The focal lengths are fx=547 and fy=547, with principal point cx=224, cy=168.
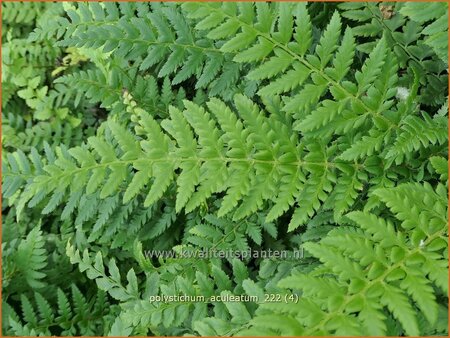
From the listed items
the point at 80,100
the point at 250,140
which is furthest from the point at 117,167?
the point at 80,100

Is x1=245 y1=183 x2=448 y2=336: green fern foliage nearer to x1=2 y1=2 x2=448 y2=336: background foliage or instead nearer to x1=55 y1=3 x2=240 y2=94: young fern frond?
x1=2 y1=2 x2=448 y2=336: background foliage

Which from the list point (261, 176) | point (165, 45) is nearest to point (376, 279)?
point (261, 176)

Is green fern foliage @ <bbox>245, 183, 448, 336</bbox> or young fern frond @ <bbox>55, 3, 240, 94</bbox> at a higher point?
young fern frond @ <bbox>55, 3, 240, 94</bbox>

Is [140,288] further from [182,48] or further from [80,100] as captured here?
[80,100]

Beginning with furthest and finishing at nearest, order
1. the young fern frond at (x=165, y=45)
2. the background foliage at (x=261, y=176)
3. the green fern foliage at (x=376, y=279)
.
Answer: the young fern frond at (x=165, y=45)
the background foliage at (x=261, y=176)
the green fern foliage at (x=376, y=279)

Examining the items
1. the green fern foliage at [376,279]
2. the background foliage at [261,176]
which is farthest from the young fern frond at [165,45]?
the green fern foliage at [376,279]

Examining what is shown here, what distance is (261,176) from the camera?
1765 millimetres

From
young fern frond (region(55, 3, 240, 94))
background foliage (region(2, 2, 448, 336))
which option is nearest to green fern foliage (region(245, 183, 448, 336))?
background foliage (region(2, 2, 448, 336))

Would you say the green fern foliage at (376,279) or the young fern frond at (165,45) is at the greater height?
the young fern frond at (165,45)

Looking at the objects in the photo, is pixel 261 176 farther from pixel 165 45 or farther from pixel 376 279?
pixel 165 45

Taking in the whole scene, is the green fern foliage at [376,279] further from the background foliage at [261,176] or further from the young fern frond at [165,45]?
the young fern frond at [165,45]

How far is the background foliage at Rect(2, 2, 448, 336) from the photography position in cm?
151

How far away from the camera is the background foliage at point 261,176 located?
1.51 metres

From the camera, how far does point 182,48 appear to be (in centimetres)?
213
